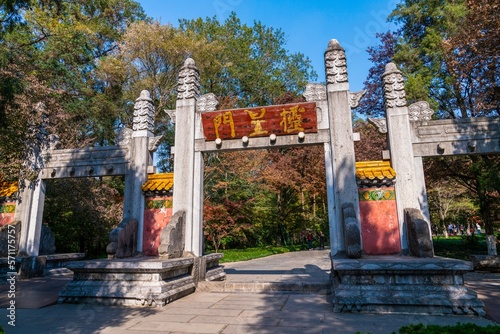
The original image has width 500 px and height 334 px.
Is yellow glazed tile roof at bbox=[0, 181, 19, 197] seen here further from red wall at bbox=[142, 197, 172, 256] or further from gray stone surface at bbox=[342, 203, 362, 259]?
gray stone surface at bbox=[342, 203, 362, 259]

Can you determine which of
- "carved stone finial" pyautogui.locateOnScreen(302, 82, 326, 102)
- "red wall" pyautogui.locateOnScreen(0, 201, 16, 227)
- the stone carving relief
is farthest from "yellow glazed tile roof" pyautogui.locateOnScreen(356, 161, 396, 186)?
"red wall" pyautogui.locateOnScreen(0, 201, 16, 227)

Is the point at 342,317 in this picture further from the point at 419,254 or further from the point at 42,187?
the point at 42,187

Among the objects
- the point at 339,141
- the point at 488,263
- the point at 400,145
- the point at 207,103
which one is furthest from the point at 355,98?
the point at 488,263

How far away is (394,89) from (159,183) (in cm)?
616

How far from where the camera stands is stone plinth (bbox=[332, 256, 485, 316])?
489 centimetres

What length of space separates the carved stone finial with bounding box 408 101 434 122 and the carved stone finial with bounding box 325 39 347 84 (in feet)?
5.64

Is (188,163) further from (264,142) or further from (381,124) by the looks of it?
(381,124)

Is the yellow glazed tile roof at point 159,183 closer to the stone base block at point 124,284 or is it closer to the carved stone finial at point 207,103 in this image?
the carved stone finial at point 207,103

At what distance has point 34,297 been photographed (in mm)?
6434

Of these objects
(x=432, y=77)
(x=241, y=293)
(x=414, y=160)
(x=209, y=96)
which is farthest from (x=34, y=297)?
(x=432, y=77)

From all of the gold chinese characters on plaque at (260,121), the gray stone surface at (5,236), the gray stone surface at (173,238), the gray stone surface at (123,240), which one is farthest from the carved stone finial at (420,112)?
the gray stone surface at (5,236)

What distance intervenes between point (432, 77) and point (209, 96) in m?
10.7

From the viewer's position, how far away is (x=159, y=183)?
320 inches

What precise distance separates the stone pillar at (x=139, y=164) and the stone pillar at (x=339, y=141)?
467 centimetres
